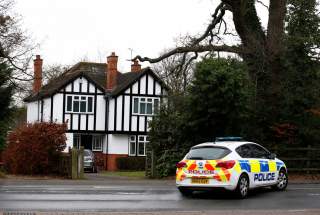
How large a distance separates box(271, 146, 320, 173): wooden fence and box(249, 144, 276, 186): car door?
8.98m

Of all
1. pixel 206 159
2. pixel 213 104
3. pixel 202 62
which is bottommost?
pixel 206 159

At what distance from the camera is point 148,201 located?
15.9 metres

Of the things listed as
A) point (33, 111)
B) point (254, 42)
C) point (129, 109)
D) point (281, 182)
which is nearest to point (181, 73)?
point (254, 42)

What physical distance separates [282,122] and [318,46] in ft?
13.7

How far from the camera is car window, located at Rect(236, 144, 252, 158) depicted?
1772 centimetres

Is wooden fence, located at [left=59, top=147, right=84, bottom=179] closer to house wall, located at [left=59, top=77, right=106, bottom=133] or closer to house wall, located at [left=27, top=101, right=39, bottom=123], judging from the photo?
house wall, located at [left=59, top=77, right=106, bottom=133]

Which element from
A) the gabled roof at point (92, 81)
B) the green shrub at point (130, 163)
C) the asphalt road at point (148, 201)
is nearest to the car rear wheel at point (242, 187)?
the asphalt road at point (148, 201)

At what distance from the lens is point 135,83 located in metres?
49.8

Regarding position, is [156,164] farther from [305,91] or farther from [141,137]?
[141,137]

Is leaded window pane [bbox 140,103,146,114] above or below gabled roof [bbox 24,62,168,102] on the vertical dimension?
below

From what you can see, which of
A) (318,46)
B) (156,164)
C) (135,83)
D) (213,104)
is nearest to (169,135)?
(156,164)

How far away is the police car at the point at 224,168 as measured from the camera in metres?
16.9

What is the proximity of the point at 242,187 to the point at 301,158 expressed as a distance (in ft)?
37.4

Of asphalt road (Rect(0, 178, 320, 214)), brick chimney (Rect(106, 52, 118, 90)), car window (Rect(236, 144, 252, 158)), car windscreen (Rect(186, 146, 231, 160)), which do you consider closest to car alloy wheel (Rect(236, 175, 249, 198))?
asphalt road (Rect(0, 178, 320, 214))
